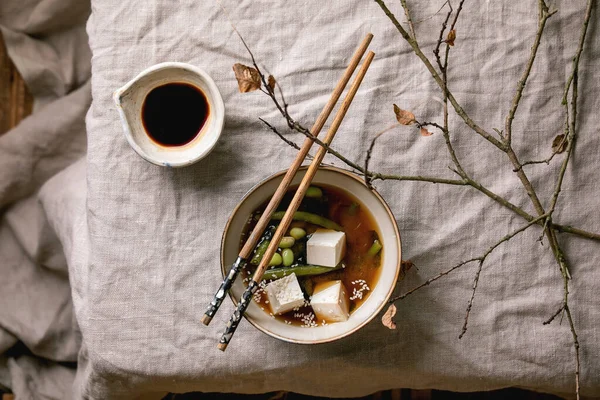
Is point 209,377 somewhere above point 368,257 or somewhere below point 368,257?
below

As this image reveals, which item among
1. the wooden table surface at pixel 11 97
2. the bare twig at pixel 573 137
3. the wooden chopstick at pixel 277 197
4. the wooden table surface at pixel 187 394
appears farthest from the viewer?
the wooden table surface at pixel 11 97

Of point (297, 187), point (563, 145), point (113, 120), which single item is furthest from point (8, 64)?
point (563, 145)

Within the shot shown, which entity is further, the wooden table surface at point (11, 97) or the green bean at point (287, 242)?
the wooden table surface at point (11, 97)

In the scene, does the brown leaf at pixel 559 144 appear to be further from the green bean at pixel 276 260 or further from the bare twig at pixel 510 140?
the green bean at pixel 276 260

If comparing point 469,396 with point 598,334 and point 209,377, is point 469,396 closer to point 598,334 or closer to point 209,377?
point 598,334

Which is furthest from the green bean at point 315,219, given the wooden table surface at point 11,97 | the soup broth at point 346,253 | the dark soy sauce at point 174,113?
the wooden table surface at point 11,97

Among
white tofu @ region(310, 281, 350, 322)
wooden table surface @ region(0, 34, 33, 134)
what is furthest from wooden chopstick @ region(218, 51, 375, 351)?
wooden table surface @ region(0, 34, 33, 134)

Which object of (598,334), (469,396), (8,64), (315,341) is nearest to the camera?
(315,341)

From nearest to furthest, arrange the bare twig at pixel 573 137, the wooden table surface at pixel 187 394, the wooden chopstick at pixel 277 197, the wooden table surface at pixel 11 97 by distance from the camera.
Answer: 1. the wooden chopstick at pixel 277 197
2. the bare twig at pixel 573 137
3. the wooden table surface at pixel 187 394
4. the wooden table surface at pixel 11 97
